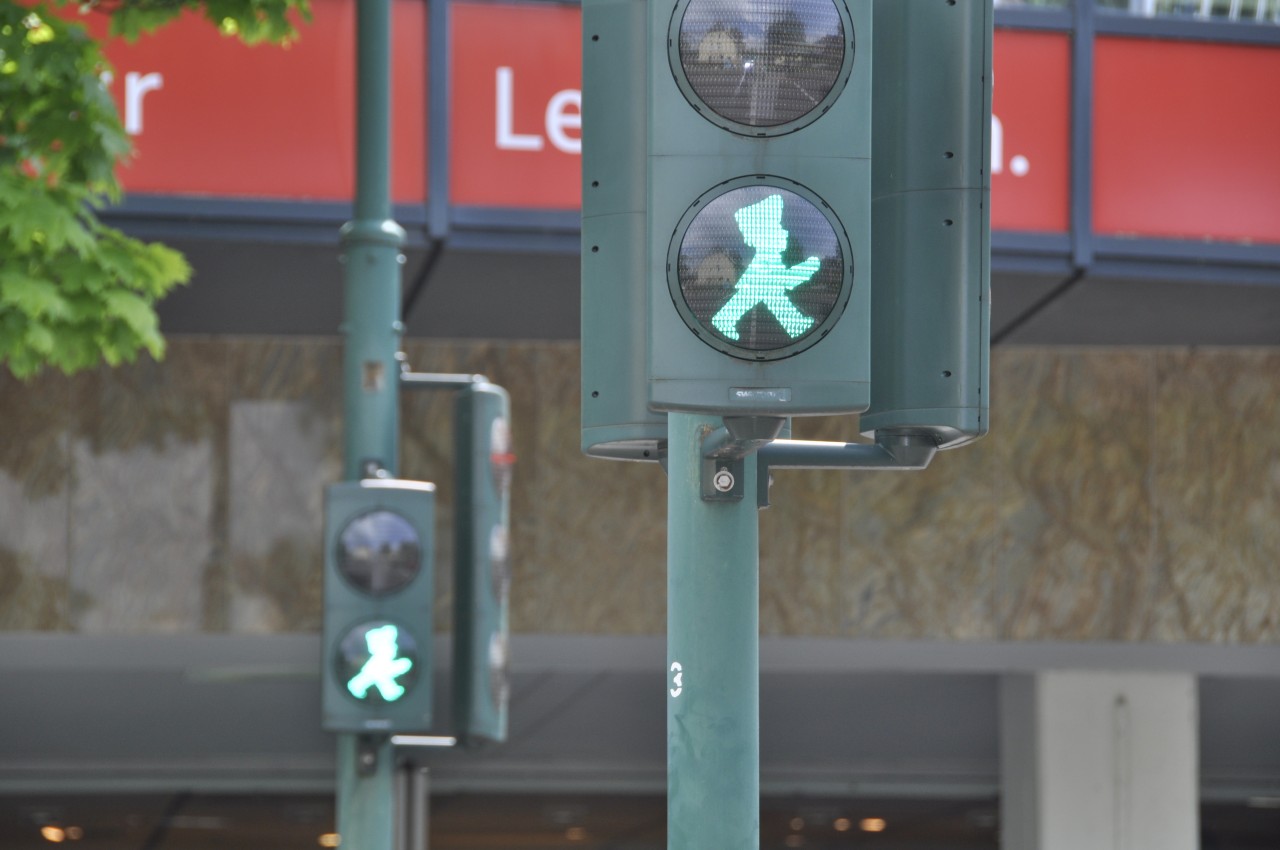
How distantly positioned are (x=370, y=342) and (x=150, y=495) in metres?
5.70

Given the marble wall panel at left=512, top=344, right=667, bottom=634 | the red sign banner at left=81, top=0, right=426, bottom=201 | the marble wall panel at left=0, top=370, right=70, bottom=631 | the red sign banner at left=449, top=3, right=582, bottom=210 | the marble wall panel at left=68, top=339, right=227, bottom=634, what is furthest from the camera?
the marble wall panel at left=512, top=344, right=667, bottom=634

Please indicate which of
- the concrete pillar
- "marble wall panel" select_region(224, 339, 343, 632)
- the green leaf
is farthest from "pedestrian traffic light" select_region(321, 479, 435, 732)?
the concrete pillar

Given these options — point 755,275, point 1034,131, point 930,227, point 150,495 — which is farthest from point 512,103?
point 755,275

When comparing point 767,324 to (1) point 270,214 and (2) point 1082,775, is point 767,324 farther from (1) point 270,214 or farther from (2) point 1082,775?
(2) point 1082,775

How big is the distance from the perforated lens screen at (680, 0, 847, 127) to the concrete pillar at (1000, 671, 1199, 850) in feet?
33.8

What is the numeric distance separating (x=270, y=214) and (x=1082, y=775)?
6.95 metres

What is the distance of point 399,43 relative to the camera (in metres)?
10.1

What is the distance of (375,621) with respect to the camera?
6.19m

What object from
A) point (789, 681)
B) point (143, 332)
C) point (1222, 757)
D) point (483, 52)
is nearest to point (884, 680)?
point (789, 681)

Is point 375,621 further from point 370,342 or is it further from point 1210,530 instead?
point 1210,530

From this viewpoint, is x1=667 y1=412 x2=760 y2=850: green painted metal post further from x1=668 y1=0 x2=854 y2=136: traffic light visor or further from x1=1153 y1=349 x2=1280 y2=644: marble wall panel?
x1=1153 y1=349 x2=1280 y2=644: marble wall panel

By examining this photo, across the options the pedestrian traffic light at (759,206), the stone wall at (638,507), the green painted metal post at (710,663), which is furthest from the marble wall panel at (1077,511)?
the pedestrian traffic light at (759,206)

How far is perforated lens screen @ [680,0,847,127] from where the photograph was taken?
2.66 metres

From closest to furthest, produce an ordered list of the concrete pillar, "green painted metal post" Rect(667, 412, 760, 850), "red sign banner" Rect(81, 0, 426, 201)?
"green painted metal post" Rect(667, 412, 760, 850)
"red sign banner" Rect(81, 0, 426, 201)
the concrete pillar
